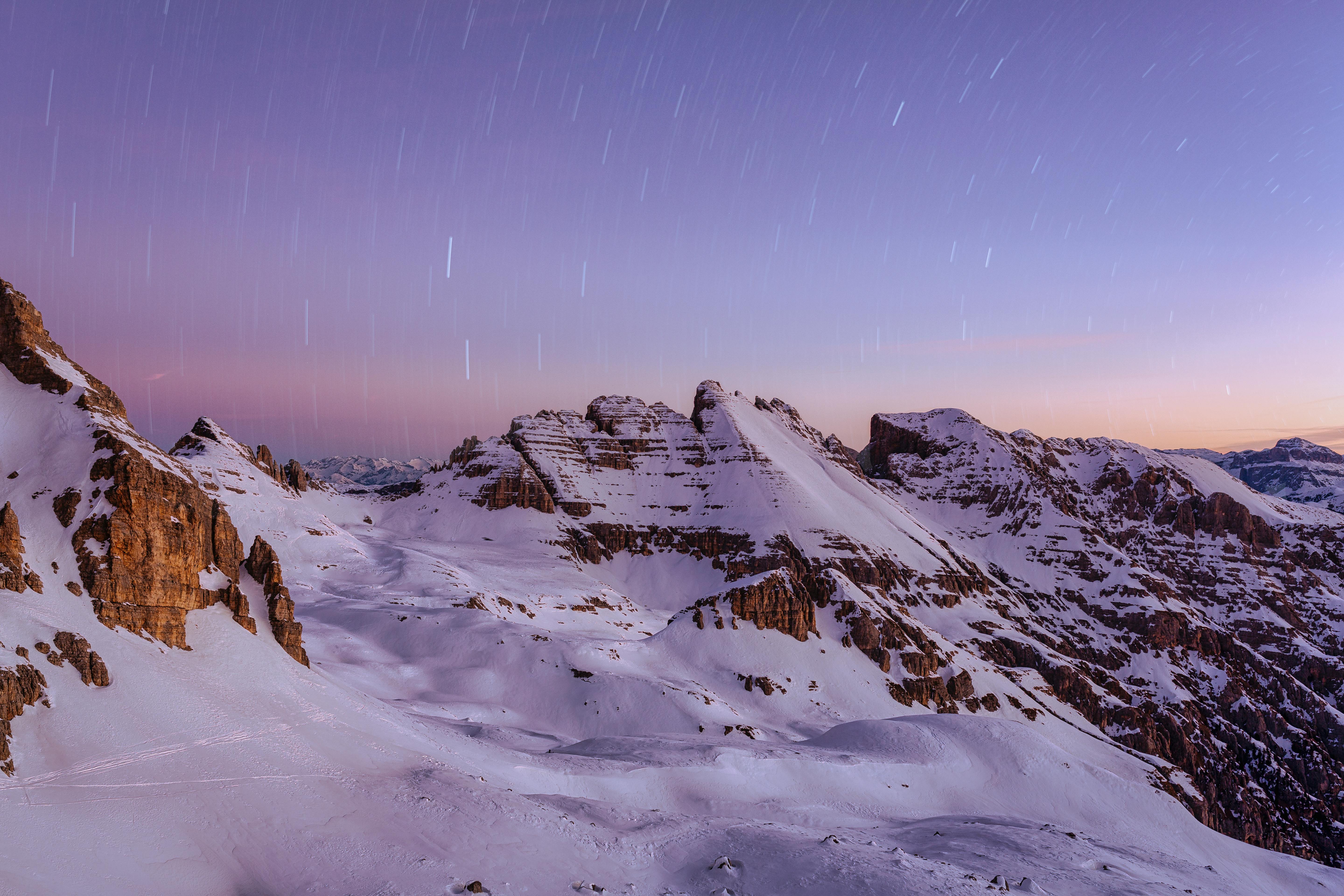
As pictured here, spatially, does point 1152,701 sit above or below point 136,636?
below

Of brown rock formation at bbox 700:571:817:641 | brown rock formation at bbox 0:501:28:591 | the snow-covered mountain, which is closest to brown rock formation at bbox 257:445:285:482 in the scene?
the snow-covered mountain

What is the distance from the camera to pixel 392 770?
4191 cm

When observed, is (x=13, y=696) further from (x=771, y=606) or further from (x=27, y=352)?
(x=771, y=606)

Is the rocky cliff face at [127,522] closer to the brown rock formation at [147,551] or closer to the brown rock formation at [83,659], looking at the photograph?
the brown rock formation at [147,551]

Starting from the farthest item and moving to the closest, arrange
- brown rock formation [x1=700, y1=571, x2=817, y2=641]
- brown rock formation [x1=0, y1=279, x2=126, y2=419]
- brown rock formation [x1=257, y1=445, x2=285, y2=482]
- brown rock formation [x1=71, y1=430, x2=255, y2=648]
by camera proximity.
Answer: brown rock formation [x1=257, y1=445, x2=285, y2=482]
brown rock formation [x1=700, y1=571, x2=817, y2=641]
brown rock formation [x1=0, y1=279, x2=126, y2=419]
brown rock formation [x1=71, y1=430, x2=255, y2=648]

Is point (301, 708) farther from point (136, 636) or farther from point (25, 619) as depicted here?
point (25, 619)

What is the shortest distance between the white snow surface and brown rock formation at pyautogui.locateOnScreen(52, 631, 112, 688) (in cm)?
71

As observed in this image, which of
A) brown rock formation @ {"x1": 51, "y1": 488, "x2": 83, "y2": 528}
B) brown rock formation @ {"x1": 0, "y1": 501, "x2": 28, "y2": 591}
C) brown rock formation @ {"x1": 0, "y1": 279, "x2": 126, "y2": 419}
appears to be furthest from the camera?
brown rock formation @ {"x1": 0, "y1": 279, "x2": 126, "y2": 419}

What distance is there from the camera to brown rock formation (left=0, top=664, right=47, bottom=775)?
3025 centimetres

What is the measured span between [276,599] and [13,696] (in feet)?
70.2

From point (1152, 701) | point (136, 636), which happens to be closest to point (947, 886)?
point (136, 636)

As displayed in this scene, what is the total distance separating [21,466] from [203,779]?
2493cm

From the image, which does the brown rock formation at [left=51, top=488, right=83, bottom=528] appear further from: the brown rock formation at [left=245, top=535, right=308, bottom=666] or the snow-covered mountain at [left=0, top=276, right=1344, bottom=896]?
the brown rock formation at [left=245, top=535, right=308, bottom=666]

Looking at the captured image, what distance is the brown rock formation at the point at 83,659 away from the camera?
36250mm
